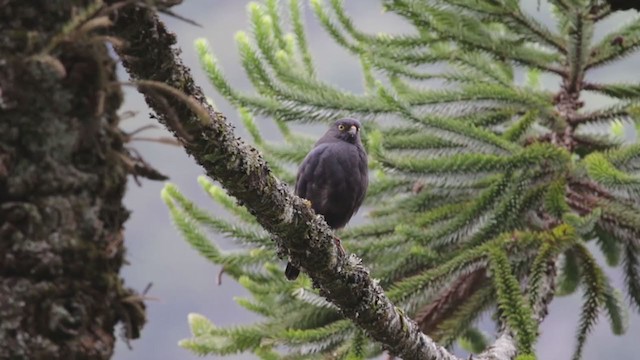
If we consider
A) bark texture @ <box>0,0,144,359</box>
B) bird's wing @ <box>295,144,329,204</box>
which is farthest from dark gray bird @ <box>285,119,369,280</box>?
bark texture @ <box>0,0,144,359</box>

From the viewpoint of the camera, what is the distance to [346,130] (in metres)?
4.40

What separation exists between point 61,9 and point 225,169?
2.66 ft

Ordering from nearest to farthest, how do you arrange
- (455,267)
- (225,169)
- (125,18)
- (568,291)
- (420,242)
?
(125,18)
(225,169)
(455,267)
(420,242)
(568,291)

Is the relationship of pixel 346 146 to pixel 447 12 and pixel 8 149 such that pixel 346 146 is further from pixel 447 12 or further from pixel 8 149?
pixel 8 149

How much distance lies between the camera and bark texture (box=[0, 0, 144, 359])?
1.34 m

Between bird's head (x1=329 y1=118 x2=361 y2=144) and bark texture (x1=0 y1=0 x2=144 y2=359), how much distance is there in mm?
2960

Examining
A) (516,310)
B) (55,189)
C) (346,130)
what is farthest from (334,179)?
(55,189)

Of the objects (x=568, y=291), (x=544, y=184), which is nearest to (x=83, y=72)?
(x=544, y=184)

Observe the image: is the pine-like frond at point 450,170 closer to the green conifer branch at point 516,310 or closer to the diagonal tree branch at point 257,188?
the green conifer branch at point 516,310

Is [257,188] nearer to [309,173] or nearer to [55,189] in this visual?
[55,189]

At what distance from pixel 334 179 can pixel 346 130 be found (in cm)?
38

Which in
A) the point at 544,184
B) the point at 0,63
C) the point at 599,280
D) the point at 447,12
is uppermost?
the point at 447,12

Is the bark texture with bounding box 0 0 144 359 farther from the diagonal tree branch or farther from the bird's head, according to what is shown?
the bird's head

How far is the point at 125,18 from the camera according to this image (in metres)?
1.72
